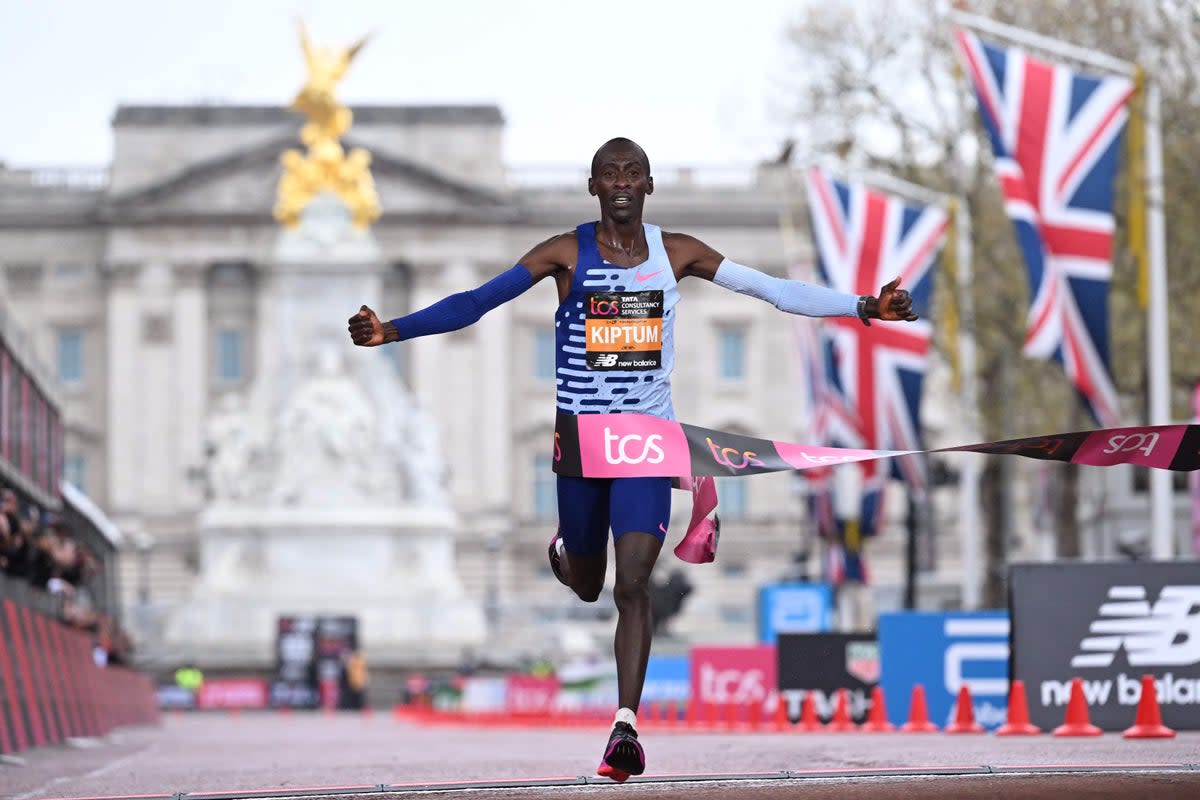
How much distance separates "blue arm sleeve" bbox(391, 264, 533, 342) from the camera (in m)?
10.0

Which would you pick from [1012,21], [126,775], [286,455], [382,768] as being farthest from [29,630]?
[286,455]

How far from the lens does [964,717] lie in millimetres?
18828

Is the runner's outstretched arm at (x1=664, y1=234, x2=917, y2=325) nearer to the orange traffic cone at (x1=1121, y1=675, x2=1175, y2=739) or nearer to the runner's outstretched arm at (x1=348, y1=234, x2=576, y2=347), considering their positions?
the runner's outstretched arm at (x1=348, y1=234, x2=576, y2=347)

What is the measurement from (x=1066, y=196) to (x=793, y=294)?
54.7 ft

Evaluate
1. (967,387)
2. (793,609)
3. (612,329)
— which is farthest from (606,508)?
(967,387)

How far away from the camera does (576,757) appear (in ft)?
51.2

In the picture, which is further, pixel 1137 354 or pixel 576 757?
pixel 1137 354

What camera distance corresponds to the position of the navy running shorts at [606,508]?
1009cm

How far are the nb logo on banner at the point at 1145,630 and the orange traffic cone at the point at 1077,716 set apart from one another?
0.56 m

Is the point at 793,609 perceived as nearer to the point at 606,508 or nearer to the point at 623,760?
the point at 606,508

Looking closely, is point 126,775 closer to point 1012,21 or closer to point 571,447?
point 571,447

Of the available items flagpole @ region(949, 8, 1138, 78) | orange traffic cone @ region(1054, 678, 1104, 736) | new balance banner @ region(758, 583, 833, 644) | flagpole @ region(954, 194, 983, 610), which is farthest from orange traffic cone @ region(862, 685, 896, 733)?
flagpole @ region(954, 194, 983, 610)

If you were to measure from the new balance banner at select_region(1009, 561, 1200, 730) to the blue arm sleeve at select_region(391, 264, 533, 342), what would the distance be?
7.55 m

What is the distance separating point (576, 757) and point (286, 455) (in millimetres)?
54803
